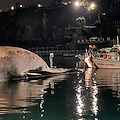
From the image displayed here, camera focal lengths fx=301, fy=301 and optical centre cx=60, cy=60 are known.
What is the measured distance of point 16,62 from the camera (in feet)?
90.0

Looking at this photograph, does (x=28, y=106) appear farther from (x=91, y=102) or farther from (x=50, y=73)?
(x=50, y=73)

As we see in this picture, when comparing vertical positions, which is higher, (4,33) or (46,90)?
(4,33)

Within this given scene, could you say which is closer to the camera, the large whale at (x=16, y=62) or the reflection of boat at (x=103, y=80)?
the reflection of boat at (x=103, y=80)

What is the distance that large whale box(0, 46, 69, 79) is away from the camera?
2638cm

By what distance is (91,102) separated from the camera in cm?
1600

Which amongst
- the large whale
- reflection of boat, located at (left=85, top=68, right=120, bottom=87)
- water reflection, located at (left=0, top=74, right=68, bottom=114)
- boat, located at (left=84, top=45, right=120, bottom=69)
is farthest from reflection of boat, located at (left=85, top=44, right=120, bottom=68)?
water reflection, located at (left=0, top=74, right=68, bottom=114)

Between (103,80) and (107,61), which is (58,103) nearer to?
(103,80)

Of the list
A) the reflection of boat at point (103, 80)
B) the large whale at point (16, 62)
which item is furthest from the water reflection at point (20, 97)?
the large whale at point (16, 62)

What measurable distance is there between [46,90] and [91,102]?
17.1 ft

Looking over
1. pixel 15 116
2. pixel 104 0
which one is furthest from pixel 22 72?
pixel 104 0

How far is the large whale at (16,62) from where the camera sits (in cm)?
2638

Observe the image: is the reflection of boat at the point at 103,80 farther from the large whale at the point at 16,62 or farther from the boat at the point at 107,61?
the boat at the point at 107,61

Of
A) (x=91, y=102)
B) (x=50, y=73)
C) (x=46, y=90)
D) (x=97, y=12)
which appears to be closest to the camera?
(x=91, y=102)

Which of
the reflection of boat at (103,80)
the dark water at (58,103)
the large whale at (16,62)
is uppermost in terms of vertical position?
the large whale at (16,62)
